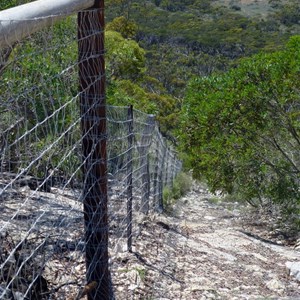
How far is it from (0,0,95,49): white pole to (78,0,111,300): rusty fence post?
1.61ft

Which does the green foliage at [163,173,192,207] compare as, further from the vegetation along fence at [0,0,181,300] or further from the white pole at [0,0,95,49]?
the white pole at [0,0,95,49]

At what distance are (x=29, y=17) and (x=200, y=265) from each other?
3632 mm

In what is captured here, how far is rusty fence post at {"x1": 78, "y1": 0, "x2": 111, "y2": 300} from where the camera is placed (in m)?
3.52

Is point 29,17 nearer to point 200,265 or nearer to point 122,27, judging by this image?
point 200,265

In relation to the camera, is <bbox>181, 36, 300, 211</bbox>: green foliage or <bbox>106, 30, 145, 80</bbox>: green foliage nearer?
<bbox>181, 36, 300, 211</bbox>: green foliage

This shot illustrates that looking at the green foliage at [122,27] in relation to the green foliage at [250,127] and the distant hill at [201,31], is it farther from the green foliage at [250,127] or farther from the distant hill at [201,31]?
the green foliage at [250,127]

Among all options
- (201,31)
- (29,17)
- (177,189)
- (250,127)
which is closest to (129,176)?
(29,17)

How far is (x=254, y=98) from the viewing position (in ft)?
26.3

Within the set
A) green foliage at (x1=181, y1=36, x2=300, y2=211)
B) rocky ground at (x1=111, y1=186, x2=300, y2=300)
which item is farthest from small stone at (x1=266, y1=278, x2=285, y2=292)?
green foliage at (x1=181, y1=36, x2=300, y2=211)

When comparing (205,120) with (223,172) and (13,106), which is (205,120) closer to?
(223,172)

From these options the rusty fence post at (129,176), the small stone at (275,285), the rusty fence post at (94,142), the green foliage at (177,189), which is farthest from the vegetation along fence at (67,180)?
the green foliage at (177,189)

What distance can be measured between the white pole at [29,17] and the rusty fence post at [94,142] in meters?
0.49

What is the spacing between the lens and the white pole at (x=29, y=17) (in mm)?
2068

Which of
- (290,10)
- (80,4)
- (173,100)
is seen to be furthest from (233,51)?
(80,4)
